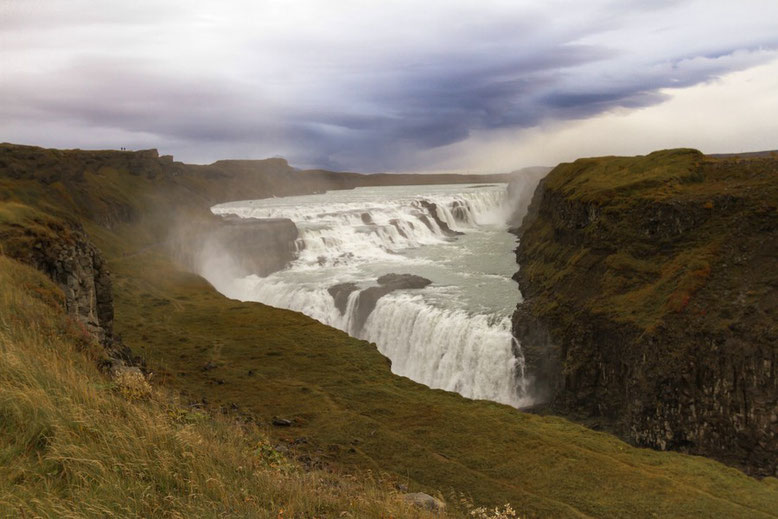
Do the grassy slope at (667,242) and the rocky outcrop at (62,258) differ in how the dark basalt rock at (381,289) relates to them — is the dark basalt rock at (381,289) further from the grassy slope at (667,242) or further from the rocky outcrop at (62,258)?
the rocky outcrop at (62,258)

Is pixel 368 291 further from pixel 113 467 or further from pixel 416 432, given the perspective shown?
pixel 113 467

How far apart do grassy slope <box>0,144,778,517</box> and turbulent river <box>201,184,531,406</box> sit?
6.85 m

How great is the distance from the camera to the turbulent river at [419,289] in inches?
1155

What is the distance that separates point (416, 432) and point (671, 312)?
1406 cm

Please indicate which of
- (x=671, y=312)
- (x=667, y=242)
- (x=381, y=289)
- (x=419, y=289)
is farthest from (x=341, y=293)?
(x=671, y=312)

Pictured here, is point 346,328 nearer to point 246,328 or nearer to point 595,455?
point 246,328

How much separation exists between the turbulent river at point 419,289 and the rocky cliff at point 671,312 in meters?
2.42

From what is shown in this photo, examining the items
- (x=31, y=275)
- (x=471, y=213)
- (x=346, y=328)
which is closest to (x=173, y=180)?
(x=471, y=213)

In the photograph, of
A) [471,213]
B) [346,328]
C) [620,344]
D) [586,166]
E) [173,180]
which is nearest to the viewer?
[620,344]

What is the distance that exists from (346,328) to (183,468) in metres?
32.3

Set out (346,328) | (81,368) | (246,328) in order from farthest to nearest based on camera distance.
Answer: (346,328), (246,328), (81,368)

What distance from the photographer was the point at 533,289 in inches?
1390

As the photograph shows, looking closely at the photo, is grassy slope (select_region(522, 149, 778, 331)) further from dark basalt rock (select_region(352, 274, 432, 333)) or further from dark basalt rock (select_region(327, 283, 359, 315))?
dark basalt rock (select_region(327, 283, 359, 315))

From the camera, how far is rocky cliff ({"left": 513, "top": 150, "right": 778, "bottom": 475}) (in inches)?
798
